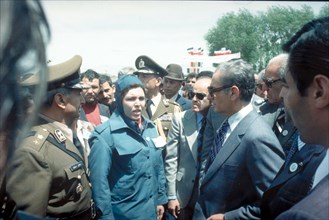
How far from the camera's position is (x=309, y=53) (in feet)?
4.40

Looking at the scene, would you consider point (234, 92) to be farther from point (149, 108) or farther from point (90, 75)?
point (90, 75)

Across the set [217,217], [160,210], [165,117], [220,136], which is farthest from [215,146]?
[165,117]

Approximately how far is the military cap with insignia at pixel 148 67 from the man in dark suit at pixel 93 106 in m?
0.74

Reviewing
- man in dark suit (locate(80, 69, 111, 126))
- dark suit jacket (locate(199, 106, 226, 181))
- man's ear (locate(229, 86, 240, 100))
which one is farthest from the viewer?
man in dark suit (locate(80, 69, 111, 126))

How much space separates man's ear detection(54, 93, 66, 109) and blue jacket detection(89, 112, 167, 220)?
55 cm

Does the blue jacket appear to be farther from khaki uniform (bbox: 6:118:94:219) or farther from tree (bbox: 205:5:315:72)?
tree (bbox: 205:5:315:72)

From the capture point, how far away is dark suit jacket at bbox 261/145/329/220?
1771mm

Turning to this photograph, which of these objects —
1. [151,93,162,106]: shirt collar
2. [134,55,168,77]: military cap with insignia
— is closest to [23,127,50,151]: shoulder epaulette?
[151,93,162,106]: shirt collar

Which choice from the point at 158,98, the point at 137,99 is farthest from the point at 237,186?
the point at 158,98

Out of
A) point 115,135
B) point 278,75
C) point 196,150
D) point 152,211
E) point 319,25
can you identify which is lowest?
point 152,211

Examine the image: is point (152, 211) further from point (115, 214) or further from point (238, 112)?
point (238, 112)

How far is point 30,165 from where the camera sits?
89.0 inches

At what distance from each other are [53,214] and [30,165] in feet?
1.23

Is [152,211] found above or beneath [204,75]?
beneath
